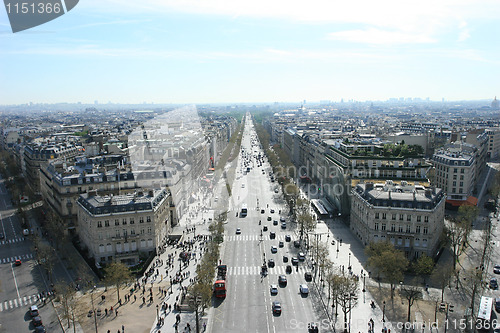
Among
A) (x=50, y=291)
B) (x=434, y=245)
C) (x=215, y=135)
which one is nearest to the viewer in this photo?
(x=50, y=291)

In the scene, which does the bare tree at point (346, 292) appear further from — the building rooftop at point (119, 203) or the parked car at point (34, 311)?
the parked car at point (34, 311)

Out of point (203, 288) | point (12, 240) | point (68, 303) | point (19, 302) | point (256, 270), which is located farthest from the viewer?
point (12, 240)

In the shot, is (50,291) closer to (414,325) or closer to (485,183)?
(414,325)

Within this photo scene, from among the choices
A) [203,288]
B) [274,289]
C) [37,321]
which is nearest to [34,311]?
[37,321]

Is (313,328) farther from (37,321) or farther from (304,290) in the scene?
(37,321)

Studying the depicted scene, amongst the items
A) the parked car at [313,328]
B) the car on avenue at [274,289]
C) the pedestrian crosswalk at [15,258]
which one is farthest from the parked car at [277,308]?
the pedestrian crosswalk at [15,258]

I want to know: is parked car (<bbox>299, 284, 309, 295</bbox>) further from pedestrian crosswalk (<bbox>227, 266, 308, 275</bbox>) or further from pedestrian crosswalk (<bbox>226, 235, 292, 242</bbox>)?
pedestrian crosswalk (<bbox>226, 235, 292, 242</bbox>)

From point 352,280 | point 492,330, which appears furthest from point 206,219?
point 492,330
